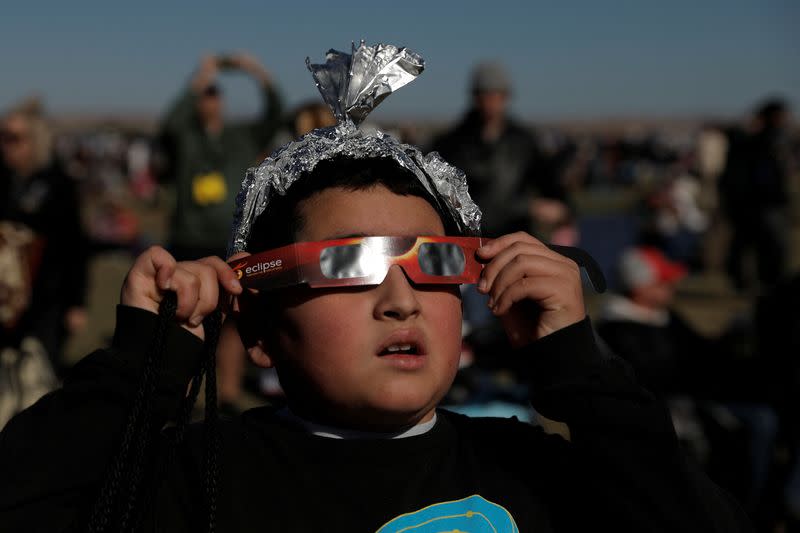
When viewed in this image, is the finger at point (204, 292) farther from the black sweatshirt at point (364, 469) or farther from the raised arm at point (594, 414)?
the raised arm at point (594, 414)

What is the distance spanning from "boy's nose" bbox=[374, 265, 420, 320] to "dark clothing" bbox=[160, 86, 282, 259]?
13.5 feet

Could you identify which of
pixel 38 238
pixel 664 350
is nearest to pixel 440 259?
pixel 664 350

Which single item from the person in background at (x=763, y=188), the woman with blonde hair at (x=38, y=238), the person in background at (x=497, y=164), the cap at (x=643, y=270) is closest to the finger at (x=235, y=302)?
the woman with blonde hair at (x=38, y=238)

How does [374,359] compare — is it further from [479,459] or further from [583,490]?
[583,490]

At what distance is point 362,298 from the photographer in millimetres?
1712

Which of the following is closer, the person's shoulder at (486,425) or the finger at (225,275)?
the finger at (225,275)

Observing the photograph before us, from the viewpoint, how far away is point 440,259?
1.75m

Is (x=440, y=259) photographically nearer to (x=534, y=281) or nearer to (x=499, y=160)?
(x=534, y=281)

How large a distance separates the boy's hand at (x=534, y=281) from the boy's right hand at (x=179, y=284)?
48 centimetres

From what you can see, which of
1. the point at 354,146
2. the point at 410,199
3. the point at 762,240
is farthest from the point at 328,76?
the point at 762,240

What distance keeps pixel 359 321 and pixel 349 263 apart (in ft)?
0.34

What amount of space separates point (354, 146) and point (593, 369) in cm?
63

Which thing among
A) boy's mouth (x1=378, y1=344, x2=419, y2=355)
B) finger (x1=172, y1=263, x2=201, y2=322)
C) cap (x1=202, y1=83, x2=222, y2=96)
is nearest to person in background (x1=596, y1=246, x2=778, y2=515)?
cap (x1=202, y1=83, x2=222, y2=96)

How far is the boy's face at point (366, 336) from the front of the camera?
1658 mm
